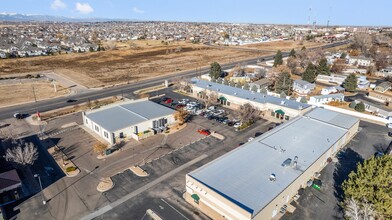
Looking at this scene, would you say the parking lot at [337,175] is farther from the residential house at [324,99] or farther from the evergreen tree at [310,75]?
the evergreen tree at [310,75]

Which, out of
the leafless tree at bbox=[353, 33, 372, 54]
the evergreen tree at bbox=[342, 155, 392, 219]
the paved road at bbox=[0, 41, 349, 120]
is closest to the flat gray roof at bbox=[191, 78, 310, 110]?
the paved road at bbox=[0, 41, 349, 120]

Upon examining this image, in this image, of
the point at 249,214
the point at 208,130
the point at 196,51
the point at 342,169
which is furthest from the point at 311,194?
the point at 196,51

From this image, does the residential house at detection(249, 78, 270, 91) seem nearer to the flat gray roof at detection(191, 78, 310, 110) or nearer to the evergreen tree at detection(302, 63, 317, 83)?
the flat gray roof at detection(191, 78, 310, 110)

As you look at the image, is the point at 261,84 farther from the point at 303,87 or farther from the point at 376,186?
the point at 376,186

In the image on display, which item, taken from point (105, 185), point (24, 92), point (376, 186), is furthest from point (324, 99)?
point (24, 92)

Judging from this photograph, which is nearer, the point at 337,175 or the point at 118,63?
the point at 337,175

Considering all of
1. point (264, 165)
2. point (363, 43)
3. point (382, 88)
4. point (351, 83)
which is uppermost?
point (363, 43)

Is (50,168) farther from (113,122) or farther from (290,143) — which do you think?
(290,143)

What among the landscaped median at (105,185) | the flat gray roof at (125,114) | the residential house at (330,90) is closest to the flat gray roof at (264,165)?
the landscaped median at (105,185)
